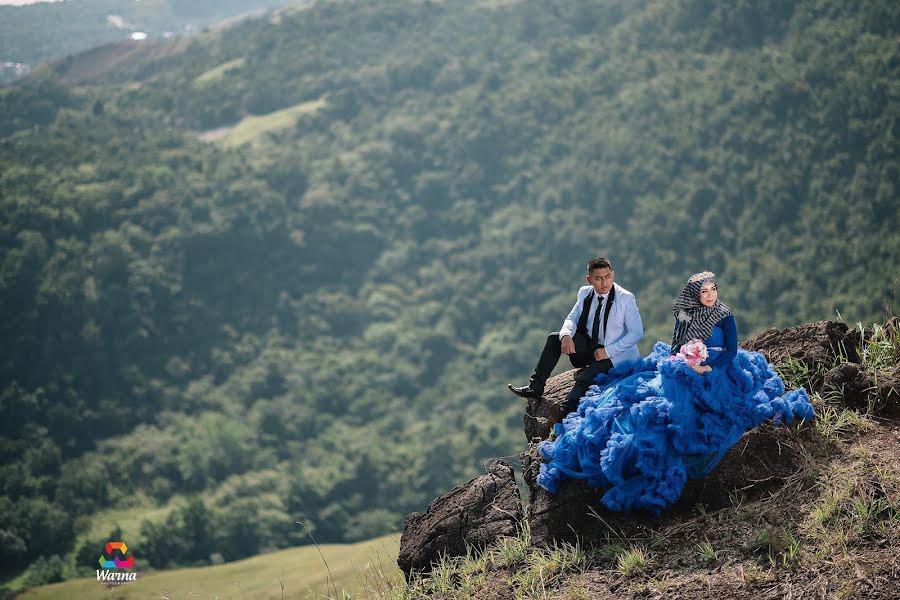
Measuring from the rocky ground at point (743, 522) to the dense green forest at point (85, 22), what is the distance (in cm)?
6387

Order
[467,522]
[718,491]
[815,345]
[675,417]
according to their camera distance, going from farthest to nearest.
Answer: [815,345] < [467,522] < [718,491] < [675,417]

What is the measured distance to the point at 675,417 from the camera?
5832 mm

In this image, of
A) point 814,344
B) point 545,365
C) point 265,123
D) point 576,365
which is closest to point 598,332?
point 576,365

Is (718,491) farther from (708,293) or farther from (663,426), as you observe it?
(708,293)

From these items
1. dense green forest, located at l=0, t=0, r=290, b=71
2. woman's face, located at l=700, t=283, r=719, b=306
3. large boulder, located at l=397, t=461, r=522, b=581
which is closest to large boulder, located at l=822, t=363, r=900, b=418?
woman's face, located at l=700, t=283, r=719, b=306

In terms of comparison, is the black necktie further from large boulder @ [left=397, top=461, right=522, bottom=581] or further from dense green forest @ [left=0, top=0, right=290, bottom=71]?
dense green forest @ [left=0, top=0, right=290, bottom=71]

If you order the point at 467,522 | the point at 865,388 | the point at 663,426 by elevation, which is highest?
the point at 663,426

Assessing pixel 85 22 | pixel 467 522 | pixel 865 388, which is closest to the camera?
pixel 865 388

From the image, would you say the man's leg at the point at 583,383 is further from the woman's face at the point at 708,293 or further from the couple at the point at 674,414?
the woman's face at the point at 708,293

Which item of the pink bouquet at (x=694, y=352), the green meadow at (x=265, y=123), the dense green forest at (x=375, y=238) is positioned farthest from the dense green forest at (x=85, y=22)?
the pink bouquet at (x=694, y=352)

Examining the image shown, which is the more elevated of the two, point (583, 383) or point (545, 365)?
point (545, 365)

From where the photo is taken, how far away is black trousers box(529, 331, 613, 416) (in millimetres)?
6473

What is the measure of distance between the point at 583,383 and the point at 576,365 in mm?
226

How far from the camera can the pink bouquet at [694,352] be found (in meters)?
5.86
